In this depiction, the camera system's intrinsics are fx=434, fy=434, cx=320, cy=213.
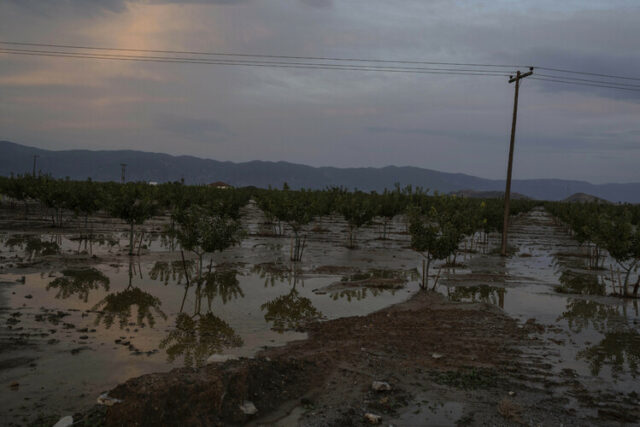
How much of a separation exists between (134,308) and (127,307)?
281 millimetres

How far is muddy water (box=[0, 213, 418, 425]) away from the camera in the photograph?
31.9 ft

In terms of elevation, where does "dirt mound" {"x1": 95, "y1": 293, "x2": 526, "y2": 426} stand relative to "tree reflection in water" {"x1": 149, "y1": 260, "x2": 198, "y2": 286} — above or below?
above

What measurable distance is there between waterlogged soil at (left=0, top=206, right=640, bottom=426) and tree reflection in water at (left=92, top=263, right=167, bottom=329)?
93mm

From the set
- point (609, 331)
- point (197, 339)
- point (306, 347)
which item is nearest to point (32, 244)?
point (197, 339)

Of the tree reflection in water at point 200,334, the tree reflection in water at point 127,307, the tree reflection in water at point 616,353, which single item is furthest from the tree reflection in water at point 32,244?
the tree reflection in water at point 616,353

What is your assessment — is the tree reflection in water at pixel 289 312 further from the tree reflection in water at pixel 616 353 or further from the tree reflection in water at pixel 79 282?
the tree reflection in water at pixel 616 353

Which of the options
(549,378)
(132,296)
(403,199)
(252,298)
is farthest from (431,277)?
(403,199)

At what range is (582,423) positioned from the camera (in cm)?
809

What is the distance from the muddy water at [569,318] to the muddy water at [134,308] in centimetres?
430

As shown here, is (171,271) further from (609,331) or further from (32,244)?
(609,331)

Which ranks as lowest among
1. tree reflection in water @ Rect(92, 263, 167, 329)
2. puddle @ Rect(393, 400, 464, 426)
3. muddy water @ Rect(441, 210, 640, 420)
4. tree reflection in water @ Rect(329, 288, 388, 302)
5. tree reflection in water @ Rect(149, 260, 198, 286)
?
tree reflection in water @ Rect(92, 263, 167, 329)

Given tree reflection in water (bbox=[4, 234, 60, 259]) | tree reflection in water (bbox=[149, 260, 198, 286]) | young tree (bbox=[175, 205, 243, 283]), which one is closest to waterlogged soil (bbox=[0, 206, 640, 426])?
tree reflection in water (bbox=[149, 260, 198, 286])

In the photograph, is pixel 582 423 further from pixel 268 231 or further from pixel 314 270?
pixel 268 231

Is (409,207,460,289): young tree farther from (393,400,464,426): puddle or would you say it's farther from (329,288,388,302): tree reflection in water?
(393,400,464,426): puddle
